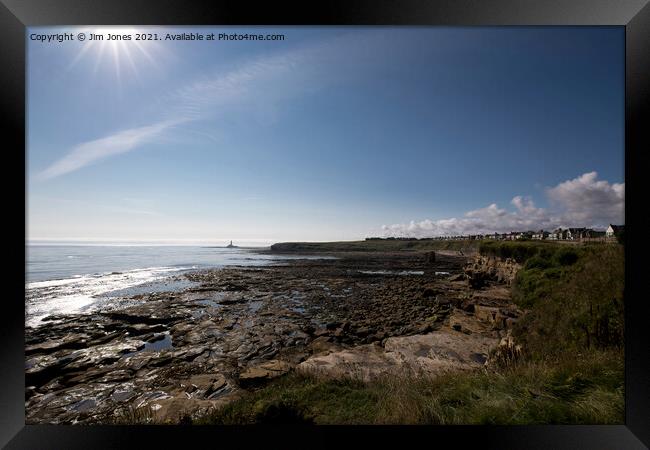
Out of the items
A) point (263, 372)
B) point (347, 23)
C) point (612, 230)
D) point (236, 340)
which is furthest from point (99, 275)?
point (612, 230)

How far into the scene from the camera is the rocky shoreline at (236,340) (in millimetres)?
3107

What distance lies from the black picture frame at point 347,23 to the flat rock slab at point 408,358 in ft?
2.78

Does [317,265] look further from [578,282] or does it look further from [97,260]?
[578,282]

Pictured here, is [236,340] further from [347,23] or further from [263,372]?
[347,23]

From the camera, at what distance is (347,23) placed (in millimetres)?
2209

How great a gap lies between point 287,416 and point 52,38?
230 inches

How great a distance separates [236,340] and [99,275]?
11.2 feet

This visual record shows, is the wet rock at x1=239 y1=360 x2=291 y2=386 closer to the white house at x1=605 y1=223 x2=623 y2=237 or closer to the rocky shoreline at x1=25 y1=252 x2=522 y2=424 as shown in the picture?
the rocky shoreline at x1=25 y1=252 x2=522 y2=424

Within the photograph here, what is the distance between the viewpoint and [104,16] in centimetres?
217

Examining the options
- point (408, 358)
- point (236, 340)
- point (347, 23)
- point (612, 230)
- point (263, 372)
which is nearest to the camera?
point (347, 23)

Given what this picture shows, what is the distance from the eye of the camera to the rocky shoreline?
3.11m

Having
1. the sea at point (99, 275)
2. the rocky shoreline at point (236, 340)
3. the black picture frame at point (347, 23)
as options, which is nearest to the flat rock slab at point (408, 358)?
the rocky shoreline at point (236, 340)

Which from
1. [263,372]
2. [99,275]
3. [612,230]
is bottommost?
[263,372]

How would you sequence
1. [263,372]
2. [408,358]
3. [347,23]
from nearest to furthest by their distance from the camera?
[347,23] → [263,372] → [408,358]
